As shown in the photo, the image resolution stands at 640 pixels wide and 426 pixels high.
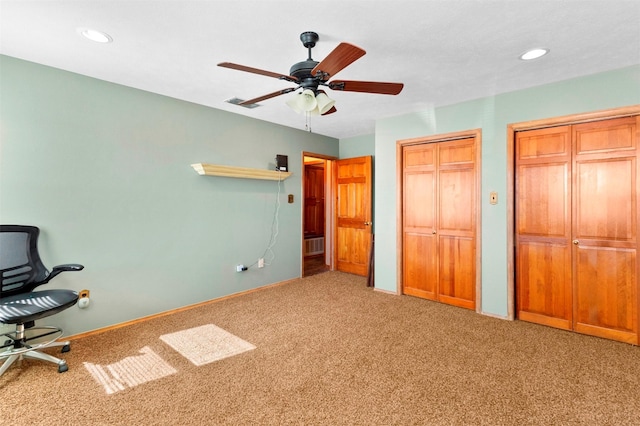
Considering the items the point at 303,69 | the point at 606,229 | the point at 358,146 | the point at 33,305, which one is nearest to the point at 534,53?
the point at 606,229

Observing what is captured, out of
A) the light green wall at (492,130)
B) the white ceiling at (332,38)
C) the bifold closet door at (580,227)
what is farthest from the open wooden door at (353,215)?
the bifold closet door at (580,227)

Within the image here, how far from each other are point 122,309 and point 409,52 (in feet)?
12.0

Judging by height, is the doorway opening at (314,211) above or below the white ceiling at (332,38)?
below

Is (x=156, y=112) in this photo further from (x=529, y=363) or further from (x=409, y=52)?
(x=529, y=363)

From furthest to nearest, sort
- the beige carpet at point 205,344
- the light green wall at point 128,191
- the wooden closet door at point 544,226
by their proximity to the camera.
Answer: the wooden closet door at point 544,226 < the light green wall at point 128,191 < the beige carpet at point 205,344

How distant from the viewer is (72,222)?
289 cm

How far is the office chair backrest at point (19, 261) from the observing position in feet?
8.07

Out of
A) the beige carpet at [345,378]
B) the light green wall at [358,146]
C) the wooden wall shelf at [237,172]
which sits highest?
the light green wall at [358,146]

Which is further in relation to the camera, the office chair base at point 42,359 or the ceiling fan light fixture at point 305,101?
the office chair base at point 42,359

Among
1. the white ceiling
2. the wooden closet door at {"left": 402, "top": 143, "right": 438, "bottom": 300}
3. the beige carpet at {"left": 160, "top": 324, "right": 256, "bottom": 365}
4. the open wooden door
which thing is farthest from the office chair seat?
the open wooden door

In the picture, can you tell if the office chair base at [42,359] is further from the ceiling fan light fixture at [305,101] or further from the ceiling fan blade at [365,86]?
the ceiling fan blade at [365,86]

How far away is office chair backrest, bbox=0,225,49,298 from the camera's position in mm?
2461

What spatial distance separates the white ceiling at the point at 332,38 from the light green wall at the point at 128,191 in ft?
1.10

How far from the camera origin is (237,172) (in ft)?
13.3
